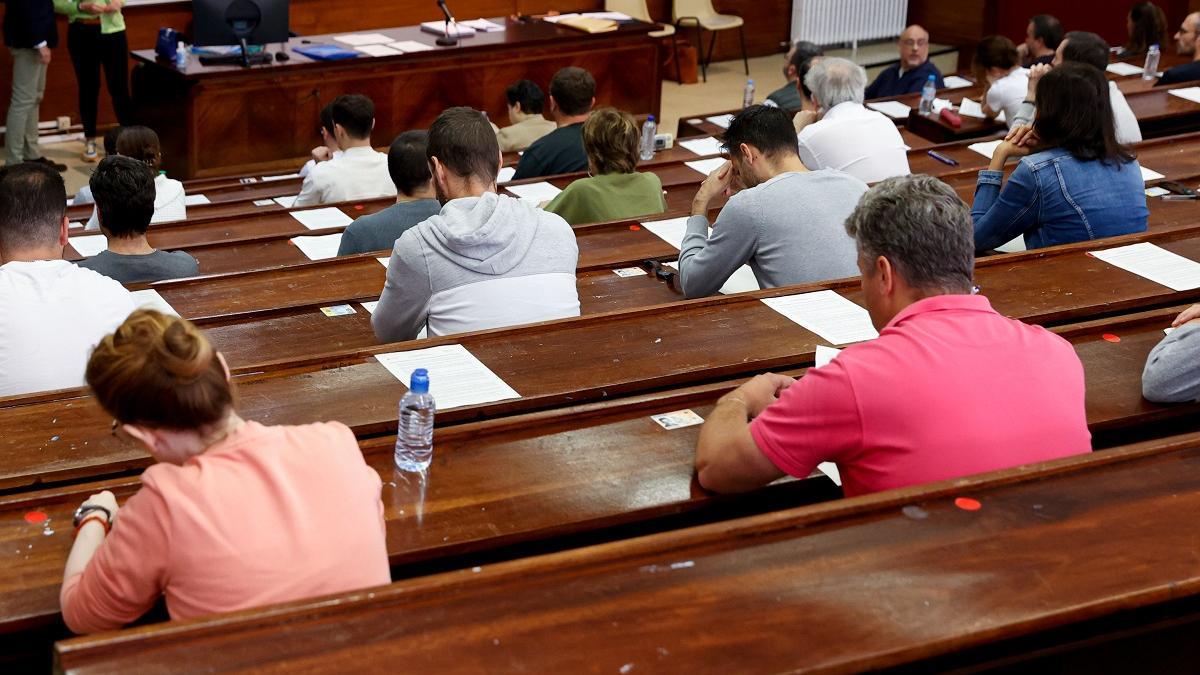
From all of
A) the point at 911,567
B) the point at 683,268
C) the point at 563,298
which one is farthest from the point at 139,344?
the point at 683,268

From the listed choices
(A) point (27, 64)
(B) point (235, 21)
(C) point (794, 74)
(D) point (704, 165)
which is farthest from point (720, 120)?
(A) point (27, 64)

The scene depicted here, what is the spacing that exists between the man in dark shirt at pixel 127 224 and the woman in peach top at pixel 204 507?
75.3 inches

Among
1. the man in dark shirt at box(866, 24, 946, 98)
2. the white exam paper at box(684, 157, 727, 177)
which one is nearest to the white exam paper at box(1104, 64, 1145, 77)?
the man in dark shirt at box(866, 24, 946, 98)

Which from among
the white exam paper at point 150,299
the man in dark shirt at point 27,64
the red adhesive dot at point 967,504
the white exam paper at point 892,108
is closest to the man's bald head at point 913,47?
→ the white exam paper at point 892,108

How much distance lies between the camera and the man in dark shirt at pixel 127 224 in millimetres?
3705

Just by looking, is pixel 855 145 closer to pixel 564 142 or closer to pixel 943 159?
pixel 943 159

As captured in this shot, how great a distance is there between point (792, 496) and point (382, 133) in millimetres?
6161

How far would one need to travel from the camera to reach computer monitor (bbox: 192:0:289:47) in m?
7.50

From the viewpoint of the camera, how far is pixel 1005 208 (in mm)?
4012

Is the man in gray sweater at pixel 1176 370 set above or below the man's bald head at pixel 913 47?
below

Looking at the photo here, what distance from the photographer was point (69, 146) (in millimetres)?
8336

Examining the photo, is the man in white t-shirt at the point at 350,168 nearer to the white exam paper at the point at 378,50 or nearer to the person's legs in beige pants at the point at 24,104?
the white exam paper at the point at 378,50

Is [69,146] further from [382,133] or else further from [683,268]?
[683,268]

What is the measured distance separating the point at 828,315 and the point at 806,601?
1447 millimetres
